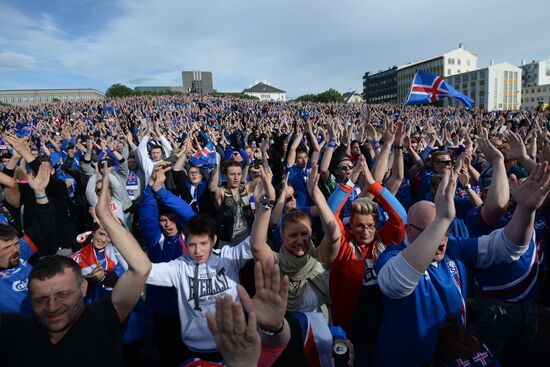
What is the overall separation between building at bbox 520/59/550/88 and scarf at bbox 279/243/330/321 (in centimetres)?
13569

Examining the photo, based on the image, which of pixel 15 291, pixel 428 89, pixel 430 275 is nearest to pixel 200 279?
pixel 15 291

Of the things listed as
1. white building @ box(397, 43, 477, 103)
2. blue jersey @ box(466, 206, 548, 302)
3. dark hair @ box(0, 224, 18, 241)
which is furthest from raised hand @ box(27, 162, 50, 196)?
white building @ box(397, 43, 477, 103)

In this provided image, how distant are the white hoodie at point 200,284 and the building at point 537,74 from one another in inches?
5355

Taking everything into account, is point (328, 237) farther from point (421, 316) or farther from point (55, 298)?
point (55, 298)

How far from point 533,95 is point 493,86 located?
25488 mm

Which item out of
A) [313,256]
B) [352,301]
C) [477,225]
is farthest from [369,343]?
[477,225]

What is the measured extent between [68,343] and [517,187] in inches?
108

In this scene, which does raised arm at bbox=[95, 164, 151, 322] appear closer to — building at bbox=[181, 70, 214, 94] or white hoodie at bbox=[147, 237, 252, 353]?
white hoodie at bbox=[147, 237, 252, 353]

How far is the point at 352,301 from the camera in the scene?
238 centimetres

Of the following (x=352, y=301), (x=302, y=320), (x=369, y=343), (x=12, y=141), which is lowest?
(x=369, y=343)

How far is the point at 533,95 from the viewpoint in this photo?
3999 inches

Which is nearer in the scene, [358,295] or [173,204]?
[358,295]

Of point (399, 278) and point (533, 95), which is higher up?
point (533, 95)

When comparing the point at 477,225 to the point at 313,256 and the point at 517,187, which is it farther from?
the point at 313,256
